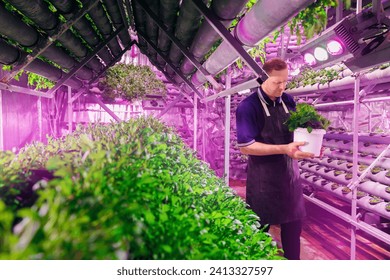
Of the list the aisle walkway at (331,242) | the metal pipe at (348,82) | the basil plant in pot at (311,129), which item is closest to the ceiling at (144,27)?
the basil plant in pot at (311,129)

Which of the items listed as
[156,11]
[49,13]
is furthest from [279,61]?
[49,13]

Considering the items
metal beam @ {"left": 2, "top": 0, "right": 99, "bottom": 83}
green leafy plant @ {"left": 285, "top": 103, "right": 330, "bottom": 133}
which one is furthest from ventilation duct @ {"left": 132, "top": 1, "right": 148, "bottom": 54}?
green leafy plant @ {"left": 285, "top": 103, "right": 330, "bottom": 133}

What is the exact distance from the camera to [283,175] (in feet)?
9.43

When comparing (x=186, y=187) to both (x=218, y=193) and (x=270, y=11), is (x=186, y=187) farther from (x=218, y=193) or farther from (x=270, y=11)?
(x=270, y=11)

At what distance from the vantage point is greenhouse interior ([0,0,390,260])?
3.30ft

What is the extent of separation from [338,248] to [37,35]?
5.28 metres

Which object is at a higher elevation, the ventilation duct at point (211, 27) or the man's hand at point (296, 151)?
the ventilation duct at point (211, 27)

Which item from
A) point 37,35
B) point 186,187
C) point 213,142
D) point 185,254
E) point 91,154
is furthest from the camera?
point 213,142

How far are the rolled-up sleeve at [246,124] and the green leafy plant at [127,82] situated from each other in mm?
4611

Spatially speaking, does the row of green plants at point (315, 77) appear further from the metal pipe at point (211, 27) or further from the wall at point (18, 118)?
the wall at point (18, 118)

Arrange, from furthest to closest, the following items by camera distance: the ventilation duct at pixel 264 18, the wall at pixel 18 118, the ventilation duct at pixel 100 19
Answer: the wall at pixel 18 118 → the ventilation duct at pixel 100 19 → the ventilation duct at pixel 264 18

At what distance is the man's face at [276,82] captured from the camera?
274cm

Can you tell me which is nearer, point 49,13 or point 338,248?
point 49,13

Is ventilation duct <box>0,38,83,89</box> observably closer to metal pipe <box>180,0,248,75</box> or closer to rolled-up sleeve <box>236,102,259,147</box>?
metal pipe <box>180,0,248,75</box>
